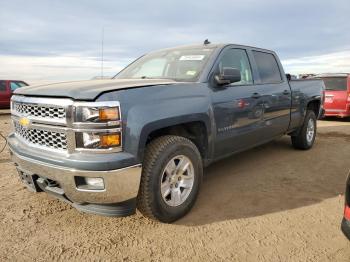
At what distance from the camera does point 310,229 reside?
310 cm

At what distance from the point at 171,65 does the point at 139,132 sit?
1622 millimetres

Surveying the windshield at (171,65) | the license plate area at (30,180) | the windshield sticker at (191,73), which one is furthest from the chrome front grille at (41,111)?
the windshield sticker at (191,73)

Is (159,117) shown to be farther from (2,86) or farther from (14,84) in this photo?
(14,84)

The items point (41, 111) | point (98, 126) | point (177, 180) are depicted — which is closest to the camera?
point (98, 126)

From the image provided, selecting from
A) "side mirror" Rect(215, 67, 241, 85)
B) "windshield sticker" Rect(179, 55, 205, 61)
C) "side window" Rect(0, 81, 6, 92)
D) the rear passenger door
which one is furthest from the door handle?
"side window" Rect(0, 81, 6, 92)

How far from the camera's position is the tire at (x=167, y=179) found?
293 centimetres

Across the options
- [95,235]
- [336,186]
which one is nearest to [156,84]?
[95,235]

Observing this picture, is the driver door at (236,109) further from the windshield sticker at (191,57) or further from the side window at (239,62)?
the windshield sticker at (191,57)

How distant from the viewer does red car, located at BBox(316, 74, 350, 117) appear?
10.3 meters

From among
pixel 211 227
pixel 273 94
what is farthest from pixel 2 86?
pixel 211 227

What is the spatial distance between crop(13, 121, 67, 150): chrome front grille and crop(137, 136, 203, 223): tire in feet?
2.39

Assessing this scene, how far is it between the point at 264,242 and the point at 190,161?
102cm

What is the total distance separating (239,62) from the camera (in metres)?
4.35

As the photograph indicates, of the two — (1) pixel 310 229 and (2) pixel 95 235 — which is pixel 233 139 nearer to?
(1) pixel 310 229
